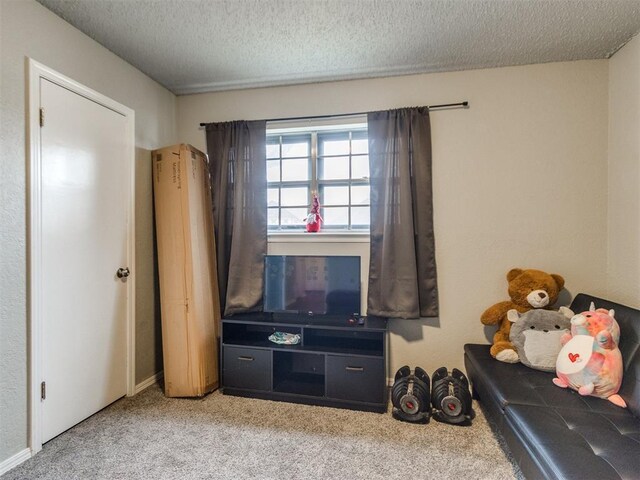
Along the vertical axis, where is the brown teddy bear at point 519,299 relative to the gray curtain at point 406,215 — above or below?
below

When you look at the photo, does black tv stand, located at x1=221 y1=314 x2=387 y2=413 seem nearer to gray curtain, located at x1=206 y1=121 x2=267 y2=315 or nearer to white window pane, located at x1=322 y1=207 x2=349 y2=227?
gray curtain, located at x1=206 y1=121 x2=267 y2=315

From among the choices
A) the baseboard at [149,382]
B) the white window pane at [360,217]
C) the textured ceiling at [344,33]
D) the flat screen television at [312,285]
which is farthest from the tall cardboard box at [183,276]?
the white window pane at [360,217]

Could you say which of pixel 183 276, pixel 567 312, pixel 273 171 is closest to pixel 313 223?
pixel 273 171

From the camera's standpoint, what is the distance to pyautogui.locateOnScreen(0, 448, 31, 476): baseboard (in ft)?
5.60

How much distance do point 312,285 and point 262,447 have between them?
112cm

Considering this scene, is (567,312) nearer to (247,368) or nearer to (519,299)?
(519,299)

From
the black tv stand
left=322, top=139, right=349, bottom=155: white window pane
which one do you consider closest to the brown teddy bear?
the black tv stand

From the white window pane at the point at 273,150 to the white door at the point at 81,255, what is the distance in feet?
3.65

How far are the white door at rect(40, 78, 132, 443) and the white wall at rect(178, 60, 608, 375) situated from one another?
6.27 ft

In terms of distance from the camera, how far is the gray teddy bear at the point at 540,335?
2.00 metres

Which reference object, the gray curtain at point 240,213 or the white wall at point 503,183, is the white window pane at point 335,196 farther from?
the white wall at point 503,183

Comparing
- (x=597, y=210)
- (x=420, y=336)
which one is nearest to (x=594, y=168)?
(x=597, y=210)

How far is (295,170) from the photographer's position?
301cm

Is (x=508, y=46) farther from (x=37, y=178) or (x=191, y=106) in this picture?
(x=37, y=178)
